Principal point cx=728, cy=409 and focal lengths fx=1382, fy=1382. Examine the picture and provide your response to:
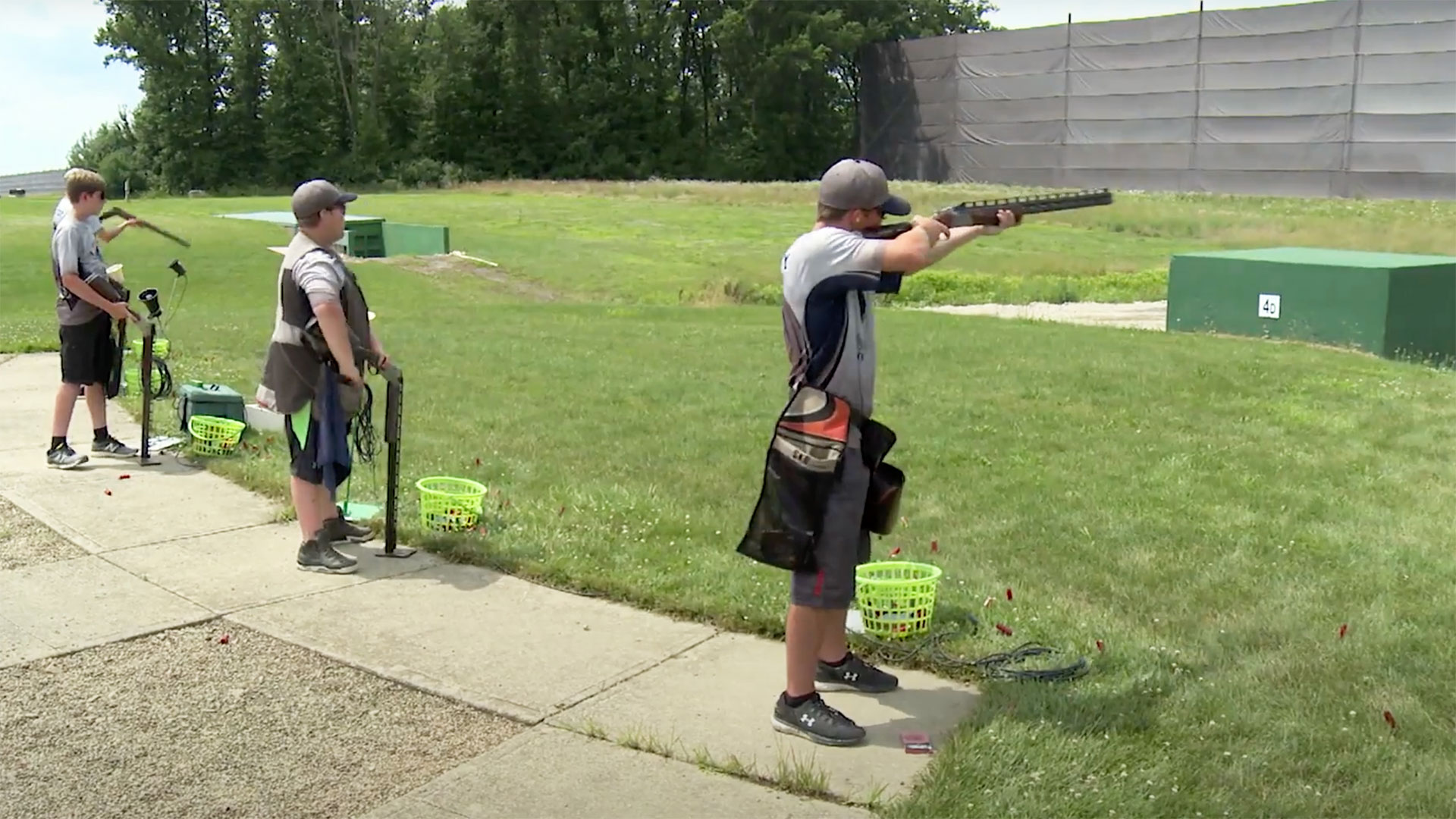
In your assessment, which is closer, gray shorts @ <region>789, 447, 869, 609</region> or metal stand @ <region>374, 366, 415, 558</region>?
gray shorts @ <region>789, 447, 869, 609</region>

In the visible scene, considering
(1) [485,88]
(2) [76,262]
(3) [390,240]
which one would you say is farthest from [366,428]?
(1) [485,88]

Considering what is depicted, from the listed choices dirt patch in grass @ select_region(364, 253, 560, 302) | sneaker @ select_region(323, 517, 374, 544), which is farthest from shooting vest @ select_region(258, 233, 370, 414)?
dirt patch in grass @ select_region(364, 253, 560, 302)

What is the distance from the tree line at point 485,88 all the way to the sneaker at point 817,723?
72.3 metres

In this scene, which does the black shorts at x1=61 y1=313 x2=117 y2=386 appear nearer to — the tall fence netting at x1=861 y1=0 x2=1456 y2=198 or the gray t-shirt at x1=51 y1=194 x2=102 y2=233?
the gray t-shirt at x1=51 y1=194 x2=102 y2=233

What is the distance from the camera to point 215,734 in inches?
179

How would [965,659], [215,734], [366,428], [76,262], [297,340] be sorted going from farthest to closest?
[76,262] → [366,428] → [297,340] → [965,659] → [215,734]

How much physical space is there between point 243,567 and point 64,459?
2.78m

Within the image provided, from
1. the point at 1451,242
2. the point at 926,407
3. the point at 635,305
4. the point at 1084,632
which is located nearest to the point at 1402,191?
the point at 1451,242

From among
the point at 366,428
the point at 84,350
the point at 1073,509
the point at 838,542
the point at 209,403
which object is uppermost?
the point at 84,350

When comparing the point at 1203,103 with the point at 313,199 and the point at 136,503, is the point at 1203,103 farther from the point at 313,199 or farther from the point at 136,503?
the point at 313,199

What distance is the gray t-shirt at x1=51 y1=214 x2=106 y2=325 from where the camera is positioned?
27.0 feet

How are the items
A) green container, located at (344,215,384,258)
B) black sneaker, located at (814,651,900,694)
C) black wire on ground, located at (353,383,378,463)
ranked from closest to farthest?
black sneaker, located at (814,651,900,694), black wire on ground, located at (353,383,378,463), green container, located at (344,215,384,258)

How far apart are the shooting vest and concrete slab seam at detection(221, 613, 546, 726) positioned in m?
1.29

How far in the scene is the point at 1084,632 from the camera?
548 centimetres
